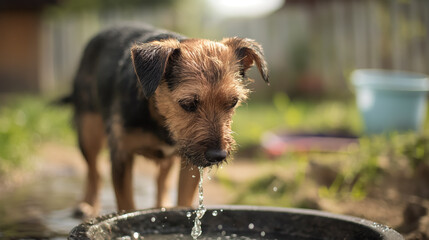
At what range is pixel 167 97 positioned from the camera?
3.76 meters

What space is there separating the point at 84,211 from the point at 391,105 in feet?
13.9

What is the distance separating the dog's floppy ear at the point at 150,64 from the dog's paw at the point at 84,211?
1936mm

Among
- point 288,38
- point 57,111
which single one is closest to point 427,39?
point 288,38

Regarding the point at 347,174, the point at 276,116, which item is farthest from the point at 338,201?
the point at 276,116

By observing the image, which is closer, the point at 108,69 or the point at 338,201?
the point at 108,69

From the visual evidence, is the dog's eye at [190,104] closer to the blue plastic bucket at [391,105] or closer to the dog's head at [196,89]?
the dog's head at [196,89]

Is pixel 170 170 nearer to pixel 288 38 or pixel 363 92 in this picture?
pixel 363 92

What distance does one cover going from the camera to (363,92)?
7.68 metres

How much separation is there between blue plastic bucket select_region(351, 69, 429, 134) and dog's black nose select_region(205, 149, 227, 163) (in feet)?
14.8

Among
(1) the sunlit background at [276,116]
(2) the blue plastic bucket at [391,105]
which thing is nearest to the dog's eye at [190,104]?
(1) the sunlit background at [276,116]

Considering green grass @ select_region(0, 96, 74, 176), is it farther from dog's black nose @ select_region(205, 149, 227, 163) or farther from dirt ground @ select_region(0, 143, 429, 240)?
dog's black nose @ select_region(205, 149, 227, 163)

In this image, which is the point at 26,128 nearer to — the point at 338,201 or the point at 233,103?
the point at 338,201

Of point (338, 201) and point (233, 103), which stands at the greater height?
point (233, 103)

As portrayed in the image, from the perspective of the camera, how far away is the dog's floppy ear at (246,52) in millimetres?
3898
